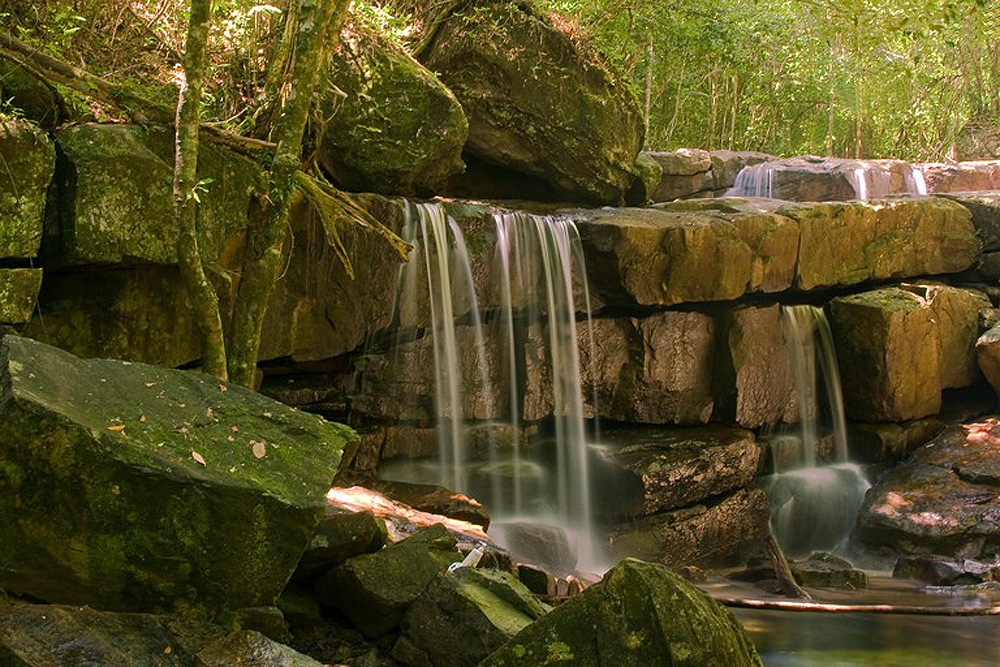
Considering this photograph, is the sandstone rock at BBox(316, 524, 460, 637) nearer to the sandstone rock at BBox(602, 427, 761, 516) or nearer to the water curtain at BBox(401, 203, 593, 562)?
the water curtain at BBox(401, 203, 593, 562)

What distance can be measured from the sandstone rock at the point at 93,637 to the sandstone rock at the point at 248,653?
0.26 feet

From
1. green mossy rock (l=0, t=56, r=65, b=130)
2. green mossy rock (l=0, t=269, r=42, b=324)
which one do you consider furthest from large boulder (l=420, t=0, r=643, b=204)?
green mossy rock (l=0, t=269, r=42, b=324)

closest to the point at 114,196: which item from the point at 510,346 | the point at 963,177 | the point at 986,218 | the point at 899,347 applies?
the point at 510,346

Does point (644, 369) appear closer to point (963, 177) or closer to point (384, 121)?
point (384, 121)

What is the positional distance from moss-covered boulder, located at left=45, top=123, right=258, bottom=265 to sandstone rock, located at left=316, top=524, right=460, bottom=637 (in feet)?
9.45

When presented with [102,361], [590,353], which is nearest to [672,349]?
[590,353]

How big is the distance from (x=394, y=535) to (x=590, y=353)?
205 inches

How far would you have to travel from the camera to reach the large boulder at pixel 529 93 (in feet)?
41.3

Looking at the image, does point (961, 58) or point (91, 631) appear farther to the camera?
point (961, 58)

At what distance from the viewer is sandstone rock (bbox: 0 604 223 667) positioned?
3.85 m

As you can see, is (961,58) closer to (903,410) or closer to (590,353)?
(903,410)

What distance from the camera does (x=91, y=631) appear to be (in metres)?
4.09

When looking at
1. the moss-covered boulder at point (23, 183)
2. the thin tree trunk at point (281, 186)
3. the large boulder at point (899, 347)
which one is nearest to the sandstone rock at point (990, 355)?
the large boulder at point (899, 347)

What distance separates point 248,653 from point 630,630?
157 centimetres
